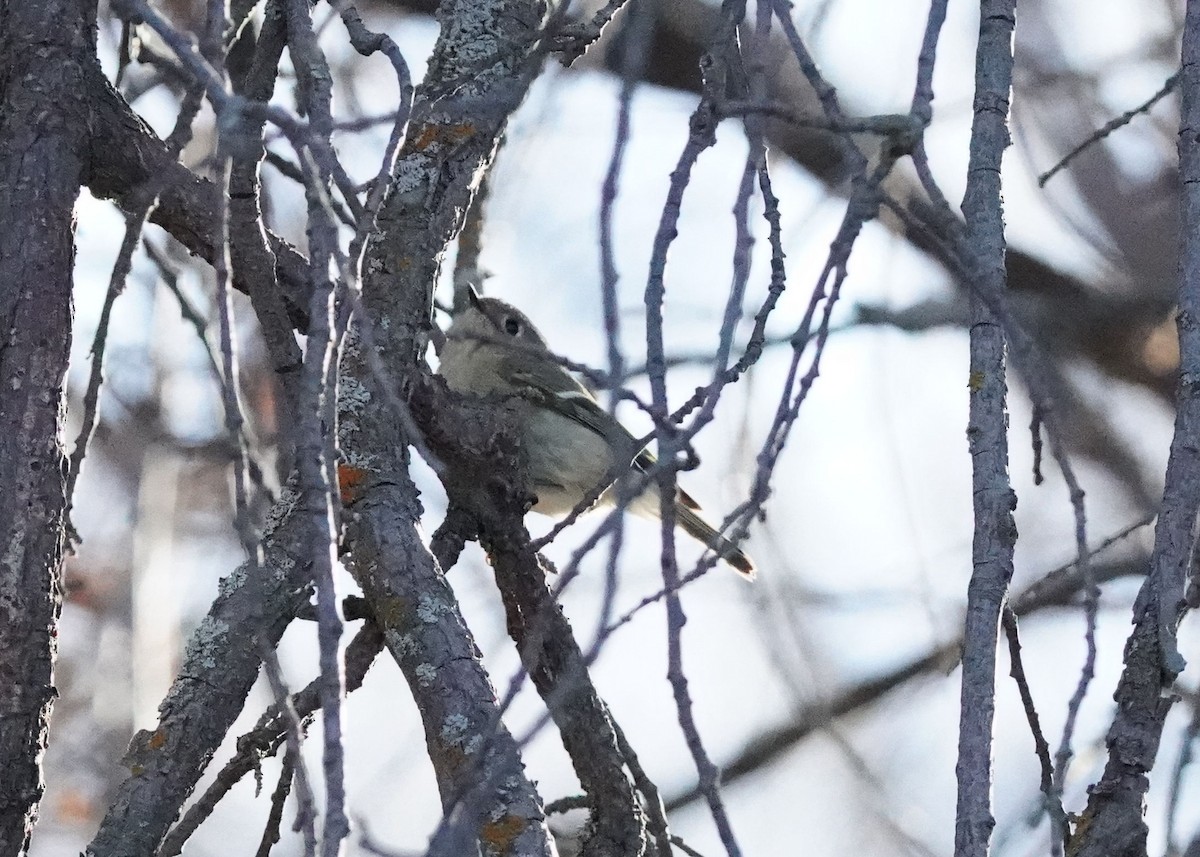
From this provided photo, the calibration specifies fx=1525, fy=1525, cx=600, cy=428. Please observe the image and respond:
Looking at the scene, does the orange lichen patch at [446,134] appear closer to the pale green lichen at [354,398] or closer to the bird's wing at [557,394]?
the pale green lichen at [354,398]

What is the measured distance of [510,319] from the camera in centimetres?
557

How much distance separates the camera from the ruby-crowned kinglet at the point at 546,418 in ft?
17.3

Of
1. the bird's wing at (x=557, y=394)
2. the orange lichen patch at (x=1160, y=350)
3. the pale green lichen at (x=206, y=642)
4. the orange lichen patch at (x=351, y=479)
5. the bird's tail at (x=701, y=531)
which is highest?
the orange lichen patch at (x=1160, y=350)

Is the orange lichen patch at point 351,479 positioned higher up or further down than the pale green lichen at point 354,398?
further down

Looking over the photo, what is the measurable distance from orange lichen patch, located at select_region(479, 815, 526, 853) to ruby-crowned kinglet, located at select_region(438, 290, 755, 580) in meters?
2.93

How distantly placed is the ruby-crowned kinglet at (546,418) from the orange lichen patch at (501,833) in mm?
2930

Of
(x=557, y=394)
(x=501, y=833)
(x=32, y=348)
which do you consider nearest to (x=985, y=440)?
(x=501, y=833)

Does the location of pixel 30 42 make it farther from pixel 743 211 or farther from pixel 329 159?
pixel 743 211

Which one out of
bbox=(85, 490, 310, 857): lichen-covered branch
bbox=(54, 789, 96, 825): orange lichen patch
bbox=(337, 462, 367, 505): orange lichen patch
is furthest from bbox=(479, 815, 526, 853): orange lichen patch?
bbox=(54, 789, 96, 825): orange lichen patch

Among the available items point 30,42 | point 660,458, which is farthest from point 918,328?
point 660,458

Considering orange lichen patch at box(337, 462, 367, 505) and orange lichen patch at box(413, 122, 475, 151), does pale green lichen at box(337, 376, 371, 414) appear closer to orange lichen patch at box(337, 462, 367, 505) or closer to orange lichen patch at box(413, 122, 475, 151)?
orange lichen patch at box(337, 462, 367, 505)

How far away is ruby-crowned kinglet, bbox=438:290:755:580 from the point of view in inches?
208

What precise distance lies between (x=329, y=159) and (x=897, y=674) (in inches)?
197

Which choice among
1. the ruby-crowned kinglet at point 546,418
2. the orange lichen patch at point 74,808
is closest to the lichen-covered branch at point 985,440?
the ruby-crowned kinglet at point 546,418
